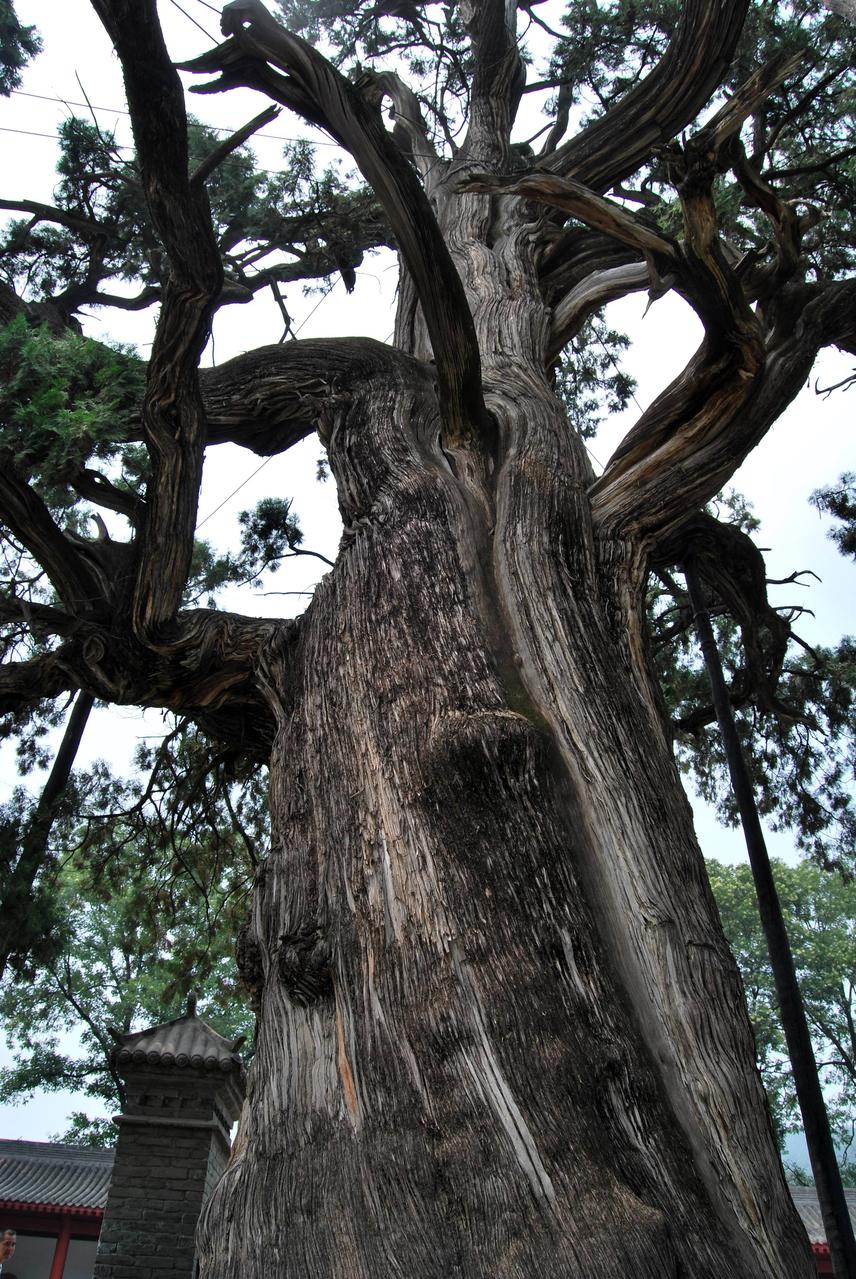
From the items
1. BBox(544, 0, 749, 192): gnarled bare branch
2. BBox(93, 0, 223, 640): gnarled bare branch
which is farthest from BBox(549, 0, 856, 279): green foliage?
BBox(93, 0, 223, 640): gnarled bare branch

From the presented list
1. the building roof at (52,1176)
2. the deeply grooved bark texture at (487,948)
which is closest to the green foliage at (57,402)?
the deeply grooved bark texture at (487,948)

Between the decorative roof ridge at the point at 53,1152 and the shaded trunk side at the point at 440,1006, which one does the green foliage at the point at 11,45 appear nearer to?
the shaded trunk side at the point at 440,1006

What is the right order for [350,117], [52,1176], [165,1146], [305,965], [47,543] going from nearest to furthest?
[305,965] → [350,117] → [47,543] → [165,1146] → [52,1176]

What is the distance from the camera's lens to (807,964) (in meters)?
22.4

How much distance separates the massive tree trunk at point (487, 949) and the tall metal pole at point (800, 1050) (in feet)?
3.16

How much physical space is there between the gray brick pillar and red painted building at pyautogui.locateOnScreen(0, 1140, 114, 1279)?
29.0ft

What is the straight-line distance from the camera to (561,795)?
90.5 inches

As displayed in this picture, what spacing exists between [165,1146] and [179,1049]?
1.40 ft

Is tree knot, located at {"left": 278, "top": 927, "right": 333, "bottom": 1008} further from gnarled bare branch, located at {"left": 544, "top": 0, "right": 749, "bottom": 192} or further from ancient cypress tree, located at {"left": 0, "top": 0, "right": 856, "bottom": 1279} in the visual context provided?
gnarled bare branch, located at {"left": 544, "top": 0, "right": 749, "bottom": 192}

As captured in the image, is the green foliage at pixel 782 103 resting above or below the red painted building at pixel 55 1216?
above

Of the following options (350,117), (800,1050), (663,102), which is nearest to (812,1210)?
(800,1050)

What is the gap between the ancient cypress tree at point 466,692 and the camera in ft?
5.63

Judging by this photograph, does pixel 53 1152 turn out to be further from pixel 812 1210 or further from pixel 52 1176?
pixel 812 1210

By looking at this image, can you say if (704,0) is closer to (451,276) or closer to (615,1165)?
(451,276)
